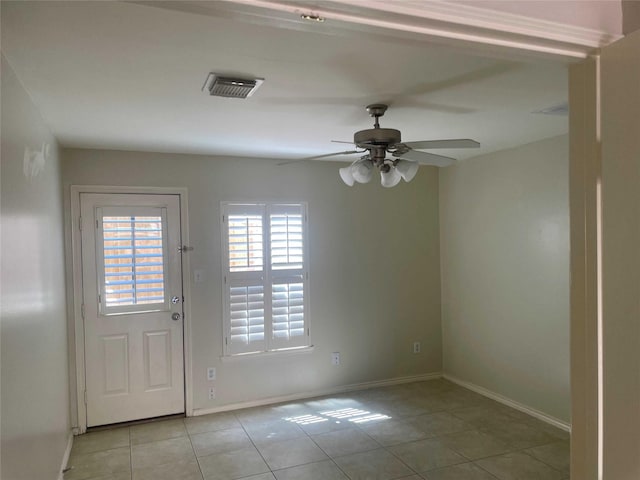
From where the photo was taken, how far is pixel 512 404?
441 centimetres

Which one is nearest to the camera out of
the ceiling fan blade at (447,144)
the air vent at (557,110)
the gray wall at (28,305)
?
the gray wall at (28,305)

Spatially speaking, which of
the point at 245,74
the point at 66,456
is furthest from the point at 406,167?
the point at 66,456

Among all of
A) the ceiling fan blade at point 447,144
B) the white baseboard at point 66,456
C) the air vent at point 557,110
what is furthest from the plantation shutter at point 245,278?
the air vent at point 557,110

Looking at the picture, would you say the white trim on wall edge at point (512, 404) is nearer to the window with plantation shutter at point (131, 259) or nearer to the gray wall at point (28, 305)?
the window with plantation shutter at point (131, 259)

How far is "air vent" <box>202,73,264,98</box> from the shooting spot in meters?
2.29

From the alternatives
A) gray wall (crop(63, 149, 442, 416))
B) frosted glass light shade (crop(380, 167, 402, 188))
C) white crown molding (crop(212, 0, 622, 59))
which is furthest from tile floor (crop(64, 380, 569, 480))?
white crown molding (crop(212, 0, 622, 59))

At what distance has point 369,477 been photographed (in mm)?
3201

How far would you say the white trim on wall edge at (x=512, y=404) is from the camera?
3.94 meters

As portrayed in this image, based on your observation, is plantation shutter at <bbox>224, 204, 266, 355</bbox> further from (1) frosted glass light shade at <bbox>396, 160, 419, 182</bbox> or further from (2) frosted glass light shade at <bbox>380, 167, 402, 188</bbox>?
(1) frosted glass light shade at <bbox>396, 160, 419, 182</bbox>

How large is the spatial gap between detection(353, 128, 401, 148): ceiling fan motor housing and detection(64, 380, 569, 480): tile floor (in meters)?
2.20

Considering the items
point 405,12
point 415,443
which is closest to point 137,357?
point 415,443

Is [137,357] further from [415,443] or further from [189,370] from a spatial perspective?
[415,443]

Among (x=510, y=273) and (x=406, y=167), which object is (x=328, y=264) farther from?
(x=406, y=167)

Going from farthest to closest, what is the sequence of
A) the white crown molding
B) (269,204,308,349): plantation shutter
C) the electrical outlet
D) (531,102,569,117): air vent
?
the electrical outlet < (269,204,308,349): plantation shutter < (531,102,569,117): air vent < the white crown molding
